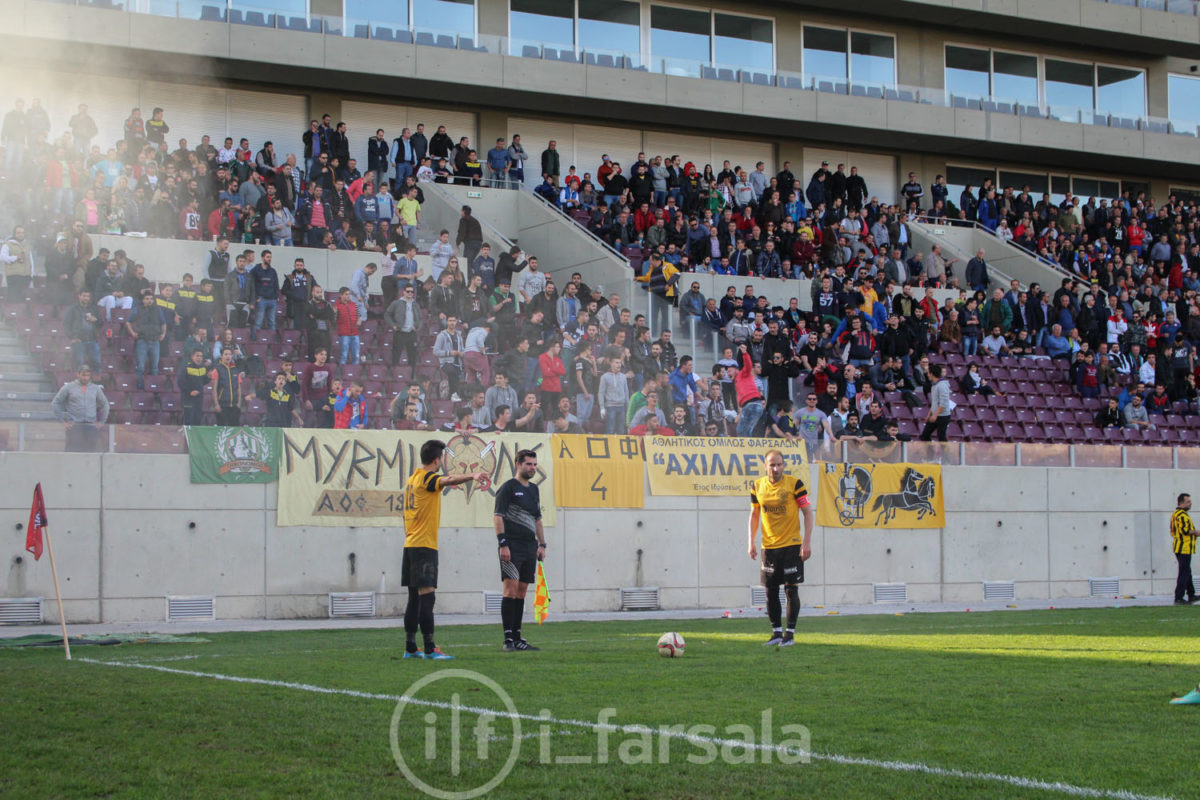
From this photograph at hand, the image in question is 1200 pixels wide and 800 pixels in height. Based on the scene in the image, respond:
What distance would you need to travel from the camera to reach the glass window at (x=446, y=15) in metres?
38.0

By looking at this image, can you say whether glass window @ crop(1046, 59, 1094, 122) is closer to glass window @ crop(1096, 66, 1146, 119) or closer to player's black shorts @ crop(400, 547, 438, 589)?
glass window @ crop(1096, 66, 1146, 119)

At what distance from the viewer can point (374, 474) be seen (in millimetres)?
21922

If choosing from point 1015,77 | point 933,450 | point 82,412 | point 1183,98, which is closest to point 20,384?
point 82,412

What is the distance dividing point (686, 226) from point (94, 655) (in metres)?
22.9

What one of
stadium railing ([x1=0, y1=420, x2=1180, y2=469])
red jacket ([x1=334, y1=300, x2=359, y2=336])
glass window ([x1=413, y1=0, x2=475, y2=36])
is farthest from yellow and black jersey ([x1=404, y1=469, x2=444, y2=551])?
glass window ([x1=413, y1=0, x2=475, y2=36])

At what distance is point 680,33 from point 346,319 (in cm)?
2071

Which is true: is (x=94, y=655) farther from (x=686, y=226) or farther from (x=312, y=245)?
(x=686, y=226)

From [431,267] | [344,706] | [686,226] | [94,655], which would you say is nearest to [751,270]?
[686,226]

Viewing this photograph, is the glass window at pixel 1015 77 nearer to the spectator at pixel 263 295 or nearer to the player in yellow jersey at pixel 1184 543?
the player in yellow jersey at pixel 1184 543

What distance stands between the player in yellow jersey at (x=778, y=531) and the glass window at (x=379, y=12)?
24.6 m

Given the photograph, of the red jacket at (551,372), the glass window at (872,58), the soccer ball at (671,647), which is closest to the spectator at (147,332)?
the red jacket at (551,372)

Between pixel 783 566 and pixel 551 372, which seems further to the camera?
pixel 551 372

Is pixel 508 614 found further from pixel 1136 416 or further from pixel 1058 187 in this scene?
pixel 1058 187

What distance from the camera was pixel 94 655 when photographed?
1393cm
